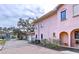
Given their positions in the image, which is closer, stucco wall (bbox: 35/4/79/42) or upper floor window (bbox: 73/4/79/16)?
upper floor window (bbox: 73/4/79/16)

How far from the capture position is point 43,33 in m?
22.5

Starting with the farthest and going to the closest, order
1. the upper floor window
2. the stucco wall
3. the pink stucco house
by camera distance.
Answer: the stucco wall, the pink stucco house, the upper floor window

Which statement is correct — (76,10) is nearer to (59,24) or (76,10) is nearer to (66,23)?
(66,23)

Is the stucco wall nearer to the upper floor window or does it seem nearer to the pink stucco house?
the pink stucco house

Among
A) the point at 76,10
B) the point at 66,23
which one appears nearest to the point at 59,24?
the point at 66,23

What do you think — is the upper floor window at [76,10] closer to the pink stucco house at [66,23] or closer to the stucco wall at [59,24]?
the pink stucco house at [66,23]

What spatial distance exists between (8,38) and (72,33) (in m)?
7.34

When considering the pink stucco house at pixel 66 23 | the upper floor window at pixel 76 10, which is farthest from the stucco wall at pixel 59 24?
the upper floor window at pixel 76 10

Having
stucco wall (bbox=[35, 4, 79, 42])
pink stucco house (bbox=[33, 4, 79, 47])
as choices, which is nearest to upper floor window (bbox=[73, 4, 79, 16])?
pink stucco house (bbox=[33, 4, 79, 47])

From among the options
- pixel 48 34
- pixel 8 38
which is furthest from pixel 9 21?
pixel 48 34

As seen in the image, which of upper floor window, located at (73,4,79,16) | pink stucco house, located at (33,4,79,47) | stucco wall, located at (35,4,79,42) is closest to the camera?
upper floor window, located at (73,4,79,16)
